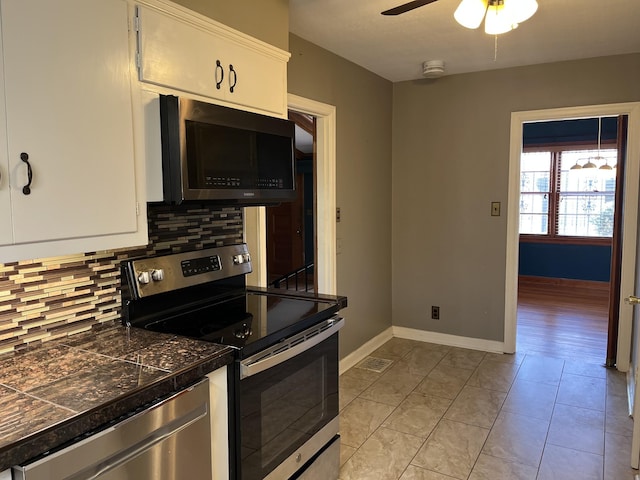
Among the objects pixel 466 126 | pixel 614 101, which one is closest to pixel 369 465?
pixel 466 126

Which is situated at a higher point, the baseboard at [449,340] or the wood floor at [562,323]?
the baseboard at [449,340]

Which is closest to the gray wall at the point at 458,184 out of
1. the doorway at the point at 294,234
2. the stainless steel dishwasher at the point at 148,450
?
the doorway at the point at 294,234

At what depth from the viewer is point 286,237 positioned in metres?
7.11

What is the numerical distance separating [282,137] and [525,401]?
244 centimetres

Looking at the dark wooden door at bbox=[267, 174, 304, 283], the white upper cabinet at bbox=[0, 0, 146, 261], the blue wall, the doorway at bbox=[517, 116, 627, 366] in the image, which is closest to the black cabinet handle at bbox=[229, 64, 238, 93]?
the white upper cabinet at bbox=[0, 0, 146, 261]

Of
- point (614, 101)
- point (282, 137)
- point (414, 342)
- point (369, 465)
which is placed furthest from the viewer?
point (414, 342)

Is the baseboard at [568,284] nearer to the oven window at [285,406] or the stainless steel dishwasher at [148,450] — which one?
the oven window at [285,406]

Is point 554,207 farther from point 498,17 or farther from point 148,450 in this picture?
point 148,450

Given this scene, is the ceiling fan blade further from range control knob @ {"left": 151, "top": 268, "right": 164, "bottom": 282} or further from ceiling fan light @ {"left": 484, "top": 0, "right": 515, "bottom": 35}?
range control knob @ {"left": 151, "top": 268, "right": 164, "bottom": 282}

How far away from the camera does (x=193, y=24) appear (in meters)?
1.79

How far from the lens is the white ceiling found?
8.54 ft

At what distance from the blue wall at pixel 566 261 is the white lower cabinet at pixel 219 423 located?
661 centimetres

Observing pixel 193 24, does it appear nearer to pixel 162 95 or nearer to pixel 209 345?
pixel 162 95

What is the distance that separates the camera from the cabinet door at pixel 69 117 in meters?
1.26
